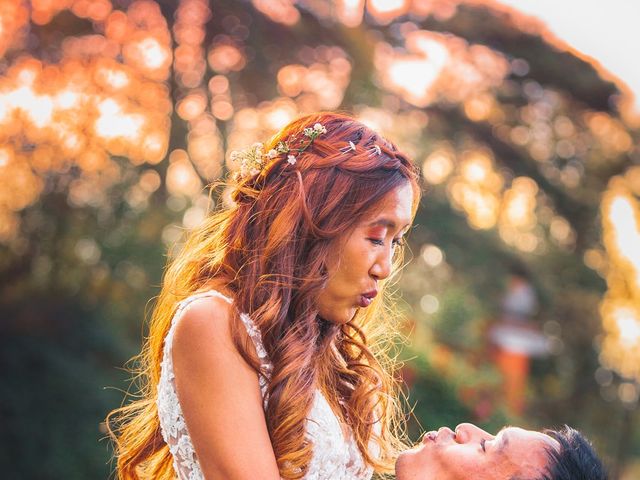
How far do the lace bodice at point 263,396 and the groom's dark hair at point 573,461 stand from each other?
0.50 metres

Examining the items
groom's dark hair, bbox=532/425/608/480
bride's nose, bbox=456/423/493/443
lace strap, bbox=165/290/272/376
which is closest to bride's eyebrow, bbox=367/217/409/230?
lace strap, bbox=165/290/272/376

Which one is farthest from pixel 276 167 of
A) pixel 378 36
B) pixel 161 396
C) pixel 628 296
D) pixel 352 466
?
pixel 628 296

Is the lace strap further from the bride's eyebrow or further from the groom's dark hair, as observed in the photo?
the groom's dark hair

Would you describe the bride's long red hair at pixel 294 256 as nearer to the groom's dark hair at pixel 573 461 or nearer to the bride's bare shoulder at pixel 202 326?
the bride's bare shoulder at pixel 202 326

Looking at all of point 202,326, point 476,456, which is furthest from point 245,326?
point 476,456

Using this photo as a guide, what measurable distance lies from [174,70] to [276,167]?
455 centimetres

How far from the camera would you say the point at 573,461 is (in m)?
1.98

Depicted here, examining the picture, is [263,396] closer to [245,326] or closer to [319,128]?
[245,326]

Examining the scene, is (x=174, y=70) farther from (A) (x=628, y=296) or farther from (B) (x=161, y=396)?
(B) (x=161, y=396)

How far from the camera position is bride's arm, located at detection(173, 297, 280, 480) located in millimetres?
1790

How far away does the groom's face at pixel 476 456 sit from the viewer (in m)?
2.00

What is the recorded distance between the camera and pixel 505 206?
6895 millimetres

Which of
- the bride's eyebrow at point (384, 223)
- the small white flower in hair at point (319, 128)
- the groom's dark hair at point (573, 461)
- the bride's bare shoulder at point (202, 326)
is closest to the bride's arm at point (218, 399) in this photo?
the bride's bare shoulder at point (202, 326)

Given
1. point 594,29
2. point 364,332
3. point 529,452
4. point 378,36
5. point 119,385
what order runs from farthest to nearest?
point 378,36, point 119,385, point 594,29, point 364,332, point 529,452
